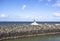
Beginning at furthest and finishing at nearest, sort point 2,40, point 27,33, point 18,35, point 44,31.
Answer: point 44,31 < point 27,33 < point 18,35 < point 2,40

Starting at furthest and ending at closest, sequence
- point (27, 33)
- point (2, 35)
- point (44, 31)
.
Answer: point (44, 31), point (27, 33), point (2, 35)

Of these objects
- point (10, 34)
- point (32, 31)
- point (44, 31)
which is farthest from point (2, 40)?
point (44, 31)

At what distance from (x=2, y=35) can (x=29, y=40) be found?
697 cm

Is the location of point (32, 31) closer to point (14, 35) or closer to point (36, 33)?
point (36, 33)

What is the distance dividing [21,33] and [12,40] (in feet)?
27.1

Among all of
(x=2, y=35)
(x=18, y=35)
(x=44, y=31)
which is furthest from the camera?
(x=44, y=31)

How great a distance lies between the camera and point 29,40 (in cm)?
3709

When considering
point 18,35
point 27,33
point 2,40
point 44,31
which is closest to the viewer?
point 2,40

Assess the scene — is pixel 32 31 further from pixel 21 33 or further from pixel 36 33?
pixel 21 33

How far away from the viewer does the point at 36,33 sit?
159 feet

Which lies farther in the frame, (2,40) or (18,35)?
(18,35)

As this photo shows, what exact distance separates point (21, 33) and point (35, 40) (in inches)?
333

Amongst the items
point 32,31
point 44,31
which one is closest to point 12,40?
point 32,31

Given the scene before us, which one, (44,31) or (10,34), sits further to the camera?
(44,31)
